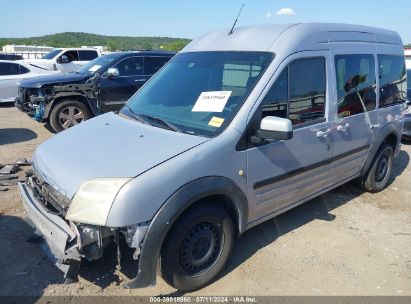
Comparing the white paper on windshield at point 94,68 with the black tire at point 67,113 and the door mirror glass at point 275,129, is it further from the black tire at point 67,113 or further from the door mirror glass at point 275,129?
the door mirror glass at point 275,129

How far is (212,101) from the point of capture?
3.24 meters

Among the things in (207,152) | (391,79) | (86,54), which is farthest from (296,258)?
(86,54)

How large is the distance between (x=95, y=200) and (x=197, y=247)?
0.97 meters

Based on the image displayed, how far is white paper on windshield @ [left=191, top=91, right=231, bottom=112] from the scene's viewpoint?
318 centimetres

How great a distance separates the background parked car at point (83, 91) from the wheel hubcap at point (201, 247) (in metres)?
6.12

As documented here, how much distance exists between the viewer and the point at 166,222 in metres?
2.62

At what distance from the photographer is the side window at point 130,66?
900 centimetres

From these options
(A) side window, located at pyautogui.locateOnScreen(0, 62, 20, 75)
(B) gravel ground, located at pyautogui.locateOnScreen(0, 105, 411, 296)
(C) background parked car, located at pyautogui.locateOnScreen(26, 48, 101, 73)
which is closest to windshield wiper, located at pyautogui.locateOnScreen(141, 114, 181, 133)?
(B) gravel ground, located at pyautogui.locateOnScreen(0, 105, 411, 296)

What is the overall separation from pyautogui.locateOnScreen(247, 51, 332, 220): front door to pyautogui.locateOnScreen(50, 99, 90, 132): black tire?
599 centimetres

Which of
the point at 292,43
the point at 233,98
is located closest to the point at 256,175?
the point at 233,98

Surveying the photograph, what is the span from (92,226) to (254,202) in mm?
1422

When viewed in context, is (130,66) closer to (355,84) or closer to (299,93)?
(355,84)

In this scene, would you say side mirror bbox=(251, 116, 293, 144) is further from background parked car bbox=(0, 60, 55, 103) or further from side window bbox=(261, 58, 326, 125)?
background parked car bbox=(0, 60, 55, 103)

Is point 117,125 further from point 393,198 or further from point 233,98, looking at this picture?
point 393,198
